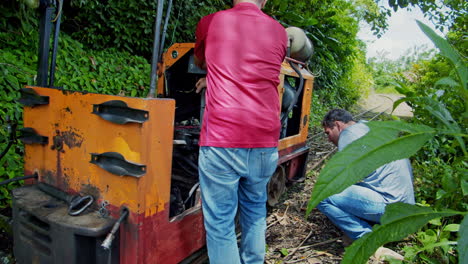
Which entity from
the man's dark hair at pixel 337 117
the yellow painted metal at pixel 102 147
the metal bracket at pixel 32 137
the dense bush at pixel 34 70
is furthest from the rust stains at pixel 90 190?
the man's dark hair at pixel 337 117

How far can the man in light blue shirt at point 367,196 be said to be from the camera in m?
3.21

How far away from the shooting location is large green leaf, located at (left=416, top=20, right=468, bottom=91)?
2.13ft

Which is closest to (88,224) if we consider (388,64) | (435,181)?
(435,181)

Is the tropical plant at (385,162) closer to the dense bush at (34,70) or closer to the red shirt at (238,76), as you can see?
the red shirt at (238,76)

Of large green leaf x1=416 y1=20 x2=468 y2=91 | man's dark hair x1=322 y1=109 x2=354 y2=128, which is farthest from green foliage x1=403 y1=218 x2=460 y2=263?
large green leaf x1=416 y1=20 x2=468 y2=91

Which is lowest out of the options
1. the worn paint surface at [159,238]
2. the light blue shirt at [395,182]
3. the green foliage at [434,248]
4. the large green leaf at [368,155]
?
the green foliage at [434,248]

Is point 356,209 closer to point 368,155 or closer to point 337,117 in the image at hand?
point 337,117

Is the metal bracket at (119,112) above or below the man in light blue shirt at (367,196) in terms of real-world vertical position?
above

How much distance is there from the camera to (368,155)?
1.89 ft

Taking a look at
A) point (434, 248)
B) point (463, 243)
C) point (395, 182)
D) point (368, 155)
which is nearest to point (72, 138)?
point (368, 155)

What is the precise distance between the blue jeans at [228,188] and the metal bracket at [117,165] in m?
0.42

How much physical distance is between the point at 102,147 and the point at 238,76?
96cm

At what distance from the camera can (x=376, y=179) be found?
10.9ft

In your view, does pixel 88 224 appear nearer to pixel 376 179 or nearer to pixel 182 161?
pixel 182 161
